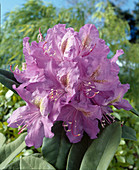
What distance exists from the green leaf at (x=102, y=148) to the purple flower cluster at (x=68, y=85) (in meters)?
0.02

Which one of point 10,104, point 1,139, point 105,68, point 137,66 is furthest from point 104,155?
point 137,66

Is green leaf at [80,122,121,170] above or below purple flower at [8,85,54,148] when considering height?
below

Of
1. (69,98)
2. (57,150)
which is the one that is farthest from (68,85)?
(57,150)

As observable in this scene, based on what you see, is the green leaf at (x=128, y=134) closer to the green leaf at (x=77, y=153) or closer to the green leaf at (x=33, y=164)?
the green leaf at (x=77, y=153)

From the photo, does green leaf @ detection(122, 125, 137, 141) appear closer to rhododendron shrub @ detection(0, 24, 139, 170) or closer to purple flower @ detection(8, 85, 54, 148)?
rhododendron shrub @ detection(0, 24, 139, 170)

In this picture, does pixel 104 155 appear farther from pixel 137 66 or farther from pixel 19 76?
pixel 137 66

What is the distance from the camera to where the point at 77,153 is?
417mm

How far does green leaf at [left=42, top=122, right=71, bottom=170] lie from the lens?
1.35 ft

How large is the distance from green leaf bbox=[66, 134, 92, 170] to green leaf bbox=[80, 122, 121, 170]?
3 centimetres

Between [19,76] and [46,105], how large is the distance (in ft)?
0.38

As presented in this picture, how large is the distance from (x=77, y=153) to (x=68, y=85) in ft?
0.53

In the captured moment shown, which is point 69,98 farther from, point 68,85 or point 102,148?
point 102,148

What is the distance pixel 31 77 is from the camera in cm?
40

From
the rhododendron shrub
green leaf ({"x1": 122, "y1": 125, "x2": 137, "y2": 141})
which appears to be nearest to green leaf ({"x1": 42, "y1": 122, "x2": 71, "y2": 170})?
the rhododendron shrub
